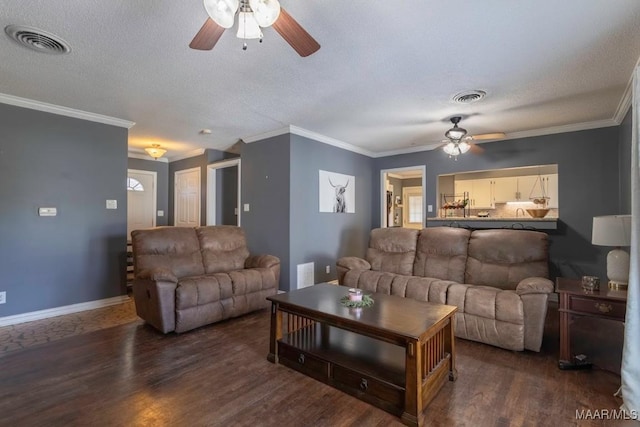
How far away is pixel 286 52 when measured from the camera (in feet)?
8.37

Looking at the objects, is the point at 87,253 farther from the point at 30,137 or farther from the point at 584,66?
the point at 584,66

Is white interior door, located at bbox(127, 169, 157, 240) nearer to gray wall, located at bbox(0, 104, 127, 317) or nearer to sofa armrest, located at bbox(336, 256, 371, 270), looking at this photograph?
gray wall, located at bbox(0, 104, 127, 317)

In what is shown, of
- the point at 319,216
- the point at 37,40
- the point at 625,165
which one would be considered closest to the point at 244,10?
the point at 37,40

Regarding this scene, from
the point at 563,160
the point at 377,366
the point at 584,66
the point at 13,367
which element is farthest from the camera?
the point at 563,160

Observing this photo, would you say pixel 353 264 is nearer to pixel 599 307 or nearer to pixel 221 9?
pixel 599 307

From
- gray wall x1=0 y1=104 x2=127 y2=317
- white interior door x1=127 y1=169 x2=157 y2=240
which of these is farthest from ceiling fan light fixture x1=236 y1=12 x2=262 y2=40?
white interior door x1=127 y1=169 x2=157 y2=240

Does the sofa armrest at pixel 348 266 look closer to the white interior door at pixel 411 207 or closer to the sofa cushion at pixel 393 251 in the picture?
the sofa cushion at pixel 393 251

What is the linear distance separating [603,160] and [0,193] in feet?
25.1

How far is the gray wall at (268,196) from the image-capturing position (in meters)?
4.77

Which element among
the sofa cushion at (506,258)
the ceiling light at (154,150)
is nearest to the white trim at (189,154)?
the ceiling light at (154,150)

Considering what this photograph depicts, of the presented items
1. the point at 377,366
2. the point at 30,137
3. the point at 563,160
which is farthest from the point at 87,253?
the point at 563,160

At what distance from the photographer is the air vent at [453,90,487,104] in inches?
132

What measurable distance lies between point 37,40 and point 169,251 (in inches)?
90.9

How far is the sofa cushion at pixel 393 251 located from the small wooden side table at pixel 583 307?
1.70 m
